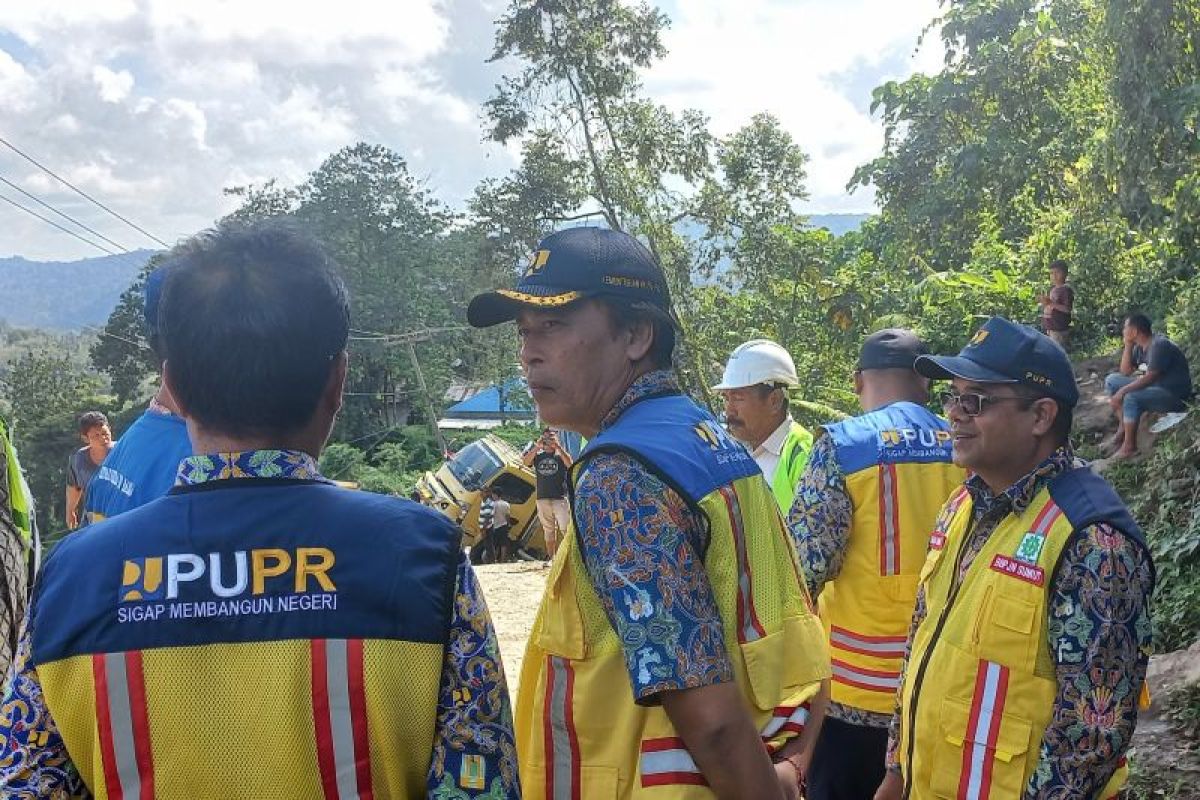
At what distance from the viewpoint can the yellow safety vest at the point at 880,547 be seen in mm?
3496

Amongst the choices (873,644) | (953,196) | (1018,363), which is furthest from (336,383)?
(953,196)

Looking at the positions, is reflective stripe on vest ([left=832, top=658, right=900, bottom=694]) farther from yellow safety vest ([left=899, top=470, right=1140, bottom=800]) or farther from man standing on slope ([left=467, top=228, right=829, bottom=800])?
man standing on slope ([left=467, top=228, right=829, bottom=800])

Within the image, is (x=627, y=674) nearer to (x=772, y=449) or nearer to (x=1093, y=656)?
(x=1093, y=656)

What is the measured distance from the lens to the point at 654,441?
190 cm

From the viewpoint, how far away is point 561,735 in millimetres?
1990

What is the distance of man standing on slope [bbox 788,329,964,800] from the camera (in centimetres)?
348

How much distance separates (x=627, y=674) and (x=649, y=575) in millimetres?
255

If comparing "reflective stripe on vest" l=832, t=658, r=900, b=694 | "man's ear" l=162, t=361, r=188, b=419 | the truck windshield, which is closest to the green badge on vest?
"reflective stripe on vest" l=832, t=658, r=900, b=694

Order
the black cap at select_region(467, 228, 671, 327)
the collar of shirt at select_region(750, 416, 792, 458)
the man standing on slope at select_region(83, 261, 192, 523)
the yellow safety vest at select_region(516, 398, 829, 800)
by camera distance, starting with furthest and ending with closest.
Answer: the collar of shirt at select_region(750, 416, 792, 458) → the man standing on slope at select_region(83, 261, 192, 523) → the black cap at select_region(467, 228, 671, 327) → the yellow safety vest at select_region(516, 398, 829, 800)

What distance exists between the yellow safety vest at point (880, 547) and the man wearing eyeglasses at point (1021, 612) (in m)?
0.52

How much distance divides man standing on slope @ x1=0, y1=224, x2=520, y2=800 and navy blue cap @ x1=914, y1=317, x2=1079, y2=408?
5.95ft

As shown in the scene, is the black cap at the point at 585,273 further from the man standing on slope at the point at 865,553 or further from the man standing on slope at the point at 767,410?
the man standing on slope at the point at 767,410

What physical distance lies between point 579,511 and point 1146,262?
13.9m

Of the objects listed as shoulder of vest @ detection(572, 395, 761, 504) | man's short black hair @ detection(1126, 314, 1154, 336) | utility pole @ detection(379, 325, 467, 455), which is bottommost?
shoulder of vest @ detection(572, 395, 761, 504)
